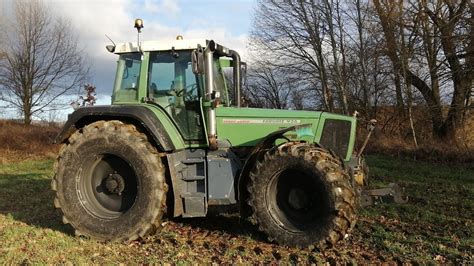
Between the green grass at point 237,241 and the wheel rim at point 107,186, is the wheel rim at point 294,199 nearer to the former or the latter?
the green grass at point 237,241

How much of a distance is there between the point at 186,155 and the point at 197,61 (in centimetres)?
125

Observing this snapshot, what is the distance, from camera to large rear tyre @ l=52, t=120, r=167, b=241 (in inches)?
227

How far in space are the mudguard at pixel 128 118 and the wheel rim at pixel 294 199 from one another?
1.39 metres

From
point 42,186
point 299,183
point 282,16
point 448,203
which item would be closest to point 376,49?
point 282,16

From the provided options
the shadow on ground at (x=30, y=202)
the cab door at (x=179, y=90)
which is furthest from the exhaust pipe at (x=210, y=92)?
the shadow on ground at (x=30, y=202)

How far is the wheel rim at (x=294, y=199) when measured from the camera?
18.1 ft

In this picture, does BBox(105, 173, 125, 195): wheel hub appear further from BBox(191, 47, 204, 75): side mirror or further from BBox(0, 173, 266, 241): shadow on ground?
BBox(191, 47, 204, 75): side mirror

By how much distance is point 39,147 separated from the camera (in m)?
22.3

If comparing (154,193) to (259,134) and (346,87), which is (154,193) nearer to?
(259,134)

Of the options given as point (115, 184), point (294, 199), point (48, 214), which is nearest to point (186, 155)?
point (115, 184)

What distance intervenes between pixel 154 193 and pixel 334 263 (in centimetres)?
223

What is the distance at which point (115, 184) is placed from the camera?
20.0 feet

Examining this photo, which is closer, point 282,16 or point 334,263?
point 334,263

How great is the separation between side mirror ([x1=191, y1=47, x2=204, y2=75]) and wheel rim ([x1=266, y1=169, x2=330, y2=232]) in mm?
1529
